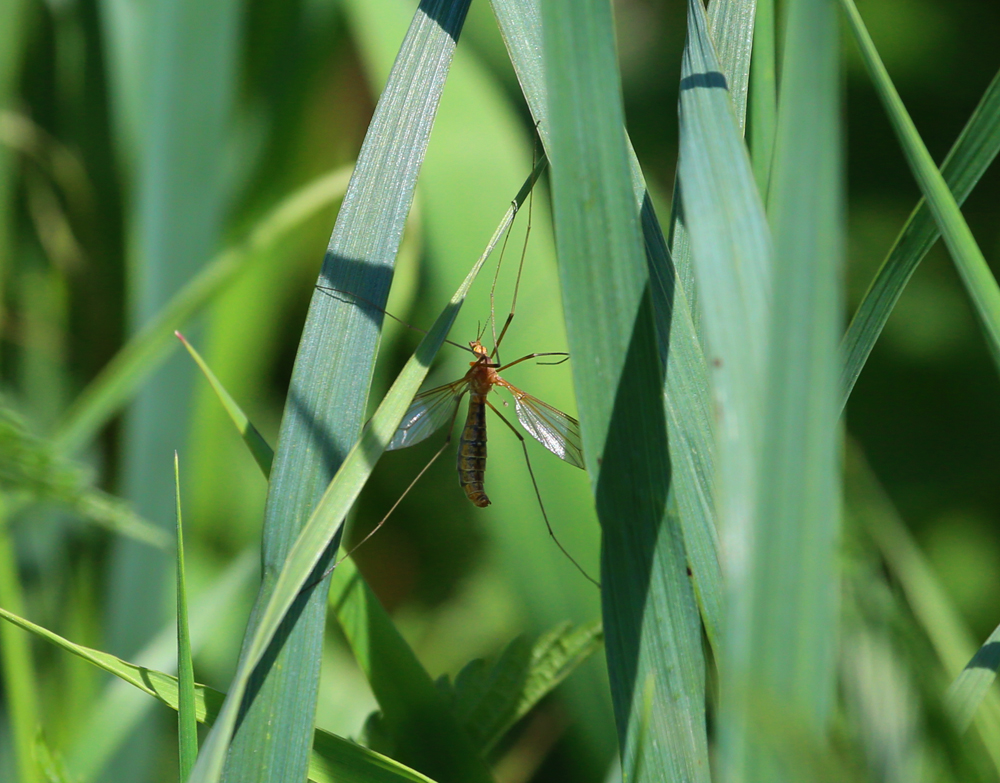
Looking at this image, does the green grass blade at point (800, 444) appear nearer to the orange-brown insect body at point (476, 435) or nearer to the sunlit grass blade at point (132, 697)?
the orange-brown insect body at point (476, 435)

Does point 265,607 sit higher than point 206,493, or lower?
higher

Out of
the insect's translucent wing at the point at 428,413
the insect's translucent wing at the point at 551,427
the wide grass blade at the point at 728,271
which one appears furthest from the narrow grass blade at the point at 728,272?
the insect's translucent wing at the point at 428,413

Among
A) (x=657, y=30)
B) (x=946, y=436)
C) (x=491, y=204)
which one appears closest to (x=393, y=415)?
(x=491, y=204)

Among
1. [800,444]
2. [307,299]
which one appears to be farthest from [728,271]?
[307,299]

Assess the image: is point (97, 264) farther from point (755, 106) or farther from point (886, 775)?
point (886, 775)

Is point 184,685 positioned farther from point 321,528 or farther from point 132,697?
point 132,697

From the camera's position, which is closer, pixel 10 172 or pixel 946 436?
pixel 10 172
